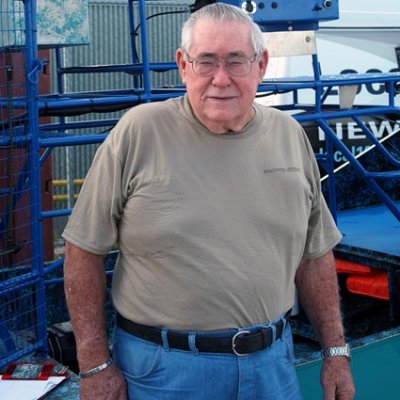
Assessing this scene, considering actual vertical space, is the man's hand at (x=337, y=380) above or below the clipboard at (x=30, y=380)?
above

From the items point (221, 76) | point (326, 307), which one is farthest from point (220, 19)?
point (326, 307)

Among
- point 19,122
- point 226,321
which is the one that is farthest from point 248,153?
point 19,122

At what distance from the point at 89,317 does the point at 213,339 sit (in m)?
0.34

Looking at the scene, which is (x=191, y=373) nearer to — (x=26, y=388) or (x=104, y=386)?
(x=104, y=386)

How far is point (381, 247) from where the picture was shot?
4.46 m

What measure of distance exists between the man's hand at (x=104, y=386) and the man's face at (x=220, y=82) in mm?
723

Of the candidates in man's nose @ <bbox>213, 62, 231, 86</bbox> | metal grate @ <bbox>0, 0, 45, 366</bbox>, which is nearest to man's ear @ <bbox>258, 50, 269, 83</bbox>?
man's nose @ <bbox>213, 62, 231, 86</bbox>

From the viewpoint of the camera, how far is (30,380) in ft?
9.02

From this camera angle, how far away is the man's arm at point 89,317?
82.6 inches

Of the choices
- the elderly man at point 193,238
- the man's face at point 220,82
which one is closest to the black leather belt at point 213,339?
the elderly man at point 193,238

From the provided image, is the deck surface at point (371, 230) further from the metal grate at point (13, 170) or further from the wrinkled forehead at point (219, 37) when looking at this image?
the wrinkled forehead at point (219, 37)

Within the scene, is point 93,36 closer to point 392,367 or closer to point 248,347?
point 392,367

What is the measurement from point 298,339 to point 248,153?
276 centimetres

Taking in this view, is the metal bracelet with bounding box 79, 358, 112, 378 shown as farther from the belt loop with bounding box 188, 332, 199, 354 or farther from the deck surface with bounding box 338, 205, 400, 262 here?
the deck surface with bounding box 338, 205, 400, 262
